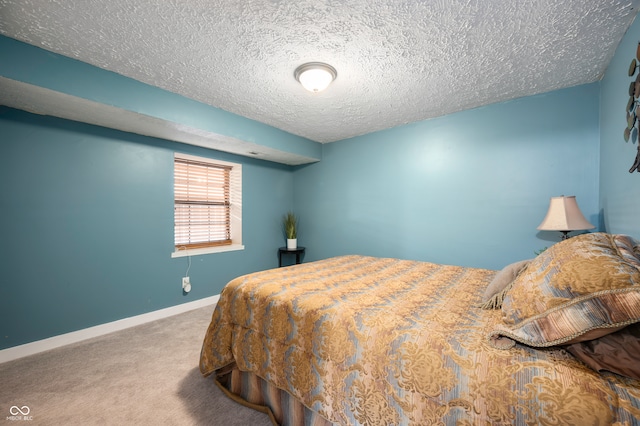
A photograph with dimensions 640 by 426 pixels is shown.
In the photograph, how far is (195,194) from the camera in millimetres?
3463

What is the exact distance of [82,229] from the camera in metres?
2.47

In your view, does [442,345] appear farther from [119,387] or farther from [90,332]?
[90,332]

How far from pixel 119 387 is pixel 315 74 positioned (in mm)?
2726

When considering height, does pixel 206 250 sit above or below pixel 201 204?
below

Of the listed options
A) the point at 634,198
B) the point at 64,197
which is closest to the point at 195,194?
the point at 64,197

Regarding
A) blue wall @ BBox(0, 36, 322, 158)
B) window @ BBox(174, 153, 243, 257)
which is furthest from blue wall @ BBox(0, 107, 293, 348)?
blue wall @ BBox(0, 36, 322, 158)

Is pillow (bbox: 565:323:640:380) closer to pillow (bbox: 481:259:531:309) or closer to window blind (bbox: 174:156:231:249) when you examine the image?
pillow (bbox: 481:259:531:309)

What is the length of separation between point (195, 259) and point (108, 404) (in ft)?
6.02

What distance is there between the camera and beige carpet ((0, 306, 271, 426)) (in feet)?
4.85

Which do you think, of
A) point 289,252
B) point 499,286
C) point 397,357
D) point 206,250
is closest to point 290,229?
point 289,252

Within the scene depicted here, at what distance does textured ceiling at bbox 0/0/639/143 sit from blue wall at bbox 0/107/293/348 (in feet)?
3.09

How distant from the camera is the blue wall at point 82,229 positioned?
2.15 meters

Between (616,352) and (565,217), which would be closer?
(616,352)

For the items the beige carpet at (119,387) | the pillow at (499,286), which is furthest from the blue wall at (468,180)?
the beige carpet at (119,387)
